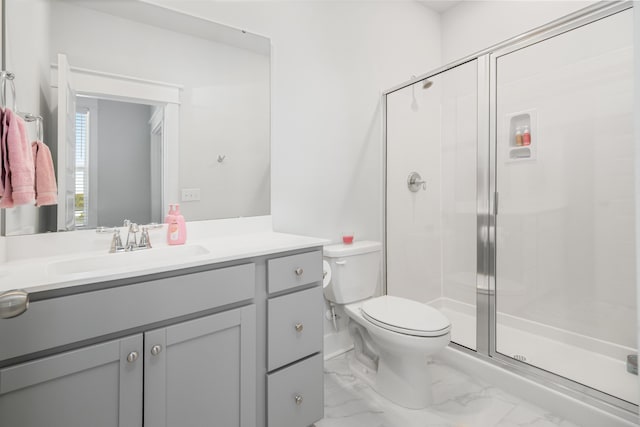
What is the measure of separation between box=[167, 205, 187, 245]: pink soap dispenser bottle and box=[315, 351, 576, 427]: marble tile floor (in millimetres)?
1055

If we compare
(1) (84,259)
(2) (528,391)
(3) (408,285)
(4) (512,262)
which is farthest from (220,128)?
(2) (528,391)

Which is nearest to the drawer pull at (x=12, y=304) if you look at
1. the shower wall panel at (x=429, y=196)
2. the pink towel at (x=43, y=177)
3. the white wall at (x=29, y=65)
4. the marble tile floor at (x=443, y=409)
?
the pink towel at (x=43, y=177)

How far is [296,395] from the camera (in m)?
1.36

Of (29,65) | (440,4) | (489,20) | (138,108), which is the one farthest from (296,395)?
(440,4)

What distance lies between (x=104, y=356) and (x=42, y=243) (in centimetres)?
63

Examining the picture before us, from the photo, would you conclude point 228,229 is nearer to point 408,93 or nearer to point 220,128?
point 220,128

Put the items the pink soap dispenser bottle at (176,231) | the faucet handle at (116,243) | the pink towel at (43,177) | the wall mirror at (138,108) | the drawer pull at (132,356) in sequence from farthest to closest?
the pink soap dispenser bottle at (176,231), the faucet handle at (116,243), the wall mirror at (138,108), the pink towel at (43,177), the drawer pull at (132,356)

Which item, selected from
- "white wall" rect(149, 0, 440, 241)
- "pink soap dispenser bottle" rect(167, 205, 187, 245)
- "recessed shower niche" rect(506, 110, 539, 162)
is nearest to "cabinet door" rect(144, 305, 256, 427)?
"pink soap dispenser bottle" rect(167, 205, 187, 245)

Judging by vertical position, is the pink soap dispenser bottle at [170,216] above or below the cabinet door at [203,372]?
above

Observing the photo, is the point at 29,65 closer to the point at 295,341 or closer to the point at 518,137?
the point at 295,341

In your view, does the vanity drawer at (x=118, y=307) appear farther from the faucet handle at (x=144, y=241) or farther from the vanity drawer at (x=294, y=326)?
the faucet handle at (x=144, y=241)

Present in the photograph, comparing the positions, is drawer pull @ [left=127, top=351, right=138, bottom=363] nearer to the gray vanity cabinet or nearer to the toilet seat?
the gray vanity cabinet

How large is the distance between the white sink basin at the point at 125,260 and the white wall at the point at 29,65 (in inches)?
9.1

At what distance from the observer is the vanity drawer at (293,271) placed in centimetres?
129
